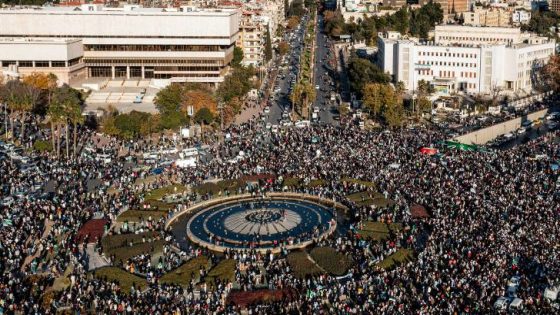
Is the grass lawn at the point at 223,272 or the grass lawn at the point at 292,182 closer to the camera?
the grass lawn at the point at 223,272

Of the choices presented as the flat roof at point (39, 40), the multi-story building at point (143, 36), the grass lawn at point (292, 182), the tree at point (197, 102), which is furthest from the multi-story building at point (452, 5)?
the grass lawn at point (292, 182)

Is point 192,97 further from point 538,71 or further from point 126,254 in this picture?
point 538,71

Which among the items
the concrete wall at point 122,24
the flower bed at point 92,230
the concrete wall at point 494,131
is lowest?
the flower bed at point 92,230

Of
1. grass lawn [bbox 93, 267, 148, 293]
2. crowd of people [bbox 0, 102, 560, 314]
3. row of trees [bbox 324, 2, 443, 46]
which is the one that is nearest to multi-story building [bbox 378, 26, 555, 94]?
crowd of people [bbox 0, 102, 560, 314]

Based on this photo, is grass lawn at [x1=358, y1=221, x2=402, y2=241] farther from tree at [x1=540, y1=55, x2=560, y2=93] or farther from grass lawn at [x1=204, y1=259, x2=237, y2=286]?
tree at [x1=540, y1=55, x2=560, y2=93]

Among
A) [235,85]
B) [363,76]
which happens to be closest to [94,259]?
Answer: [235,85]

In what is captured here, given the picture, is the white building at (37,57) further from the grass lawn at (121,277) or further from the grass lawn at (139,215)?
the grass lawn at (121,277)
